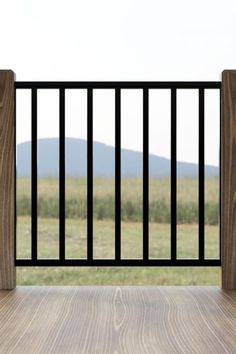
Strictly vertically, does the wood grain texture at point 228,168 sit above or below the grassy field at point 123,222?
above

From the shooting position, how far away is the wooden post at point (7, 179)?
1.97 meters

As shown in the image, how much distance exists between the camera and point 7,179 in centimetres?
197

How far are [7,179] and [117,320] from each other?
0.73m

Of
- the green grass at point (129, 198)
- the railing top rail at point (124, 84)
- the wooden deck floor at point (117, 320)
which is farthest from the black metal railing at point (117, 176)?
the green grass at point (129, 198)

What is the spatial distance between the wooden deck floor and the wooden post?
0.10 meters

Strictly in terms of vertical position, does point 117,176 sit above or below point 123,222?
above

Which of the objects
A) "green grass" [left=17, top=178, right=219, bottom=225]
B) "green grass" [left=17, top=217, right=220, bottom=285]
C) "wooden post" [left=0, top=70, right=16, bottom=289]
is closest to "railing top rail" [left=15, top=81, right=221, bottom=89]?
"wooden post" [left=0, top=70, right=16, bottom=289]

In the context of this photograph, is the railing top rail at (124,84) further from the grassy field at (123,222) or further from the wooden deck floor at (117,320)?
the grassy field at (123,222)

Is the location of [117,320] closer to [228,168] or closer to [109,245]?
[228,168]

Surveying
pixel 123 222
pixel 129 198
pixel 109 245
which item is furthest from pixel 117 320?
pixel 123 222

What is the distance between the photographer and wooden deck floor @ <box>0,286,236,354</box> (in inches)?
51.6

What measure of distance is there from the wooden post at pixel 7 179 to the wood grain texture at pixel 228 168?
2.63 ft
